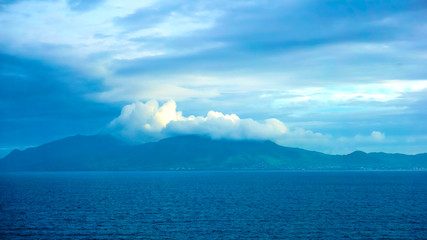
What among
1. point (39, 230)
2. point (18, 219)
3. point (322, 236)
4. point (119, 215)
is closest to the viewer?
point (322, 236)

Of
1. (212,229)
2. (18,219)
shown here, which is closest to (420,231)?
(212,229)

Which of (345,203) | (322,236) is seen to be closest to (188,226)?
(322,236)

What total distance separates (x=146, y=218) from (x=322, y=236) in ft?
123

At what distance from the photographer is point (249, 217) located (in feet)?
296

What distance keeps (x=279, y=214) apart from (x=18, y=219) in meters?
55.9

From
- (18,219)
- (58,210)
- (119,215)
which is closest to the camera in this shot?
(18,219)

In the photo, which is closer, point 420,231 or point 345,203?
point 420,231

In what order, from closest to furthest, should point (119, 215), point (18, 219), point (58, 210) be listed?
point (18, 219)
point (119, 215)
point (58, 210)

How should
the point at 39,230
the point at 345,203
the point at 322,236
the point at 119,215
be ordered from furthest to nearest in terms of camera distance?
the point at 345,203 < the point at 119,215 < the point at 39,230 < the point at 322,236

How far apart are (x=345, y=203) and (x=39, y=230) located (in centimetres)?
7877

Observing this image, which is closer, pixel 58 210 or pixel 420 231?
pixel 420 231

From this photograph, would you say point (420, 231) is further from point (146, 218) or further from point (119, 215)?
point (119, 215)

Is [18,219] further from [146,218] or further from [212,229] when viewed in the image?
[212,229]

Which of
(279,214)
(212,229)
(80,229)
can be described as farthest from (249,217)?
(80,229)
